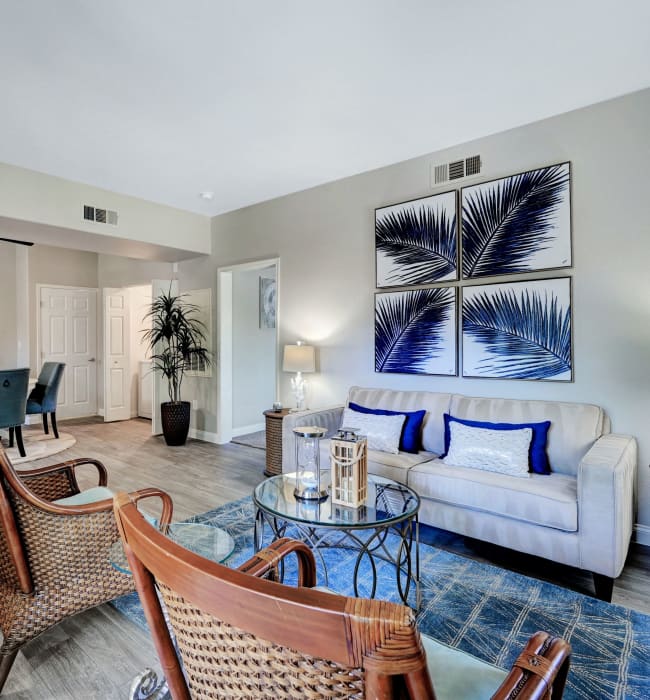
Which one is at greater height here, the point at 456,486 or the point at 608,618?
the point at 456,486

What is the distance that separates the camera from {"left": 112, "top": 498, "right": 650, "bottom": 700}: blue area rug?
→ 5.57 feet

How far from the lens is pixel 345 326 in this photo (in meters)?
4.25

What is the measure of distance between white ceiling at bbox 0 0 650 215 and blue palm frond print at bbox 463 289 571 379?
1294 millimetres

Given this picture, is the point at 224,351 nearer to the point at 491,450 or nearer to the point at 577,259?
the point at 491,450

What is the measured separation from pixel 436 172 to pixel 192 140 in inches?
78.5

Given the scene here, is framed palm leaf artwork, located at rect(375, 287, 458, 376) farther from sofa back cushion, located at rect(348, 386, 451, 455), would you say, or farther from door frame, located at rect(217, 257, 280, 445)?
door frame, located at rect(217, 257, 280, 445)

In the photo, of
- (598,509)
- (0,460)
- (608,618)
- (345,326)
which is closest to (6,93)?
(0,460)

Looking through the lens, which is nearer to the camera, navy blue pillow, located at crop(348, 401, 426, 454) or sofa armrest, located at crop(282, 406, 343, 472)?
navy blue pillow, located at crop(348, 401, 426, 454)

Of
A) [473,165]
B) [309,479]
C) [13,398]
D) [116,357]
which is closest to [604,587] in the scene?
[309,479]

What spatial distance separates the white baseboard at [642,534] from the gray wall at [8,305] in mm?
7925

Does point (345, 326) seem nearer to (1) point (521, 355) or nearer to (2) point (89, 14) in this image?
(1) point (521, 355)

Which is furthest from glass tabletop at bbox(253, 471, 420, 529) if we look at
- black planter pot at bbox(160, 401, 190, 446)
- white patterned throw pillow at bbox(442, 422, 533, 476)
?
black planter pot at bbox(160, 401, 190, 446)

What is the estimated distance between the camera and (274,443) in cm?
415

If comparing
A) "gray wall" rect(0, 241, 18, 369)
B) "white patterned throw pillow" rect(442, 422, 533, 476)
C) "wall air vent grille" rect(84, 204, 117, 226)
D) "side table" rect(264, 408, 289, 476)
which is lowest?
"side table" rect(264, 408, 289, 476)
